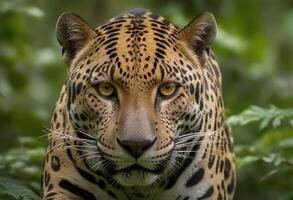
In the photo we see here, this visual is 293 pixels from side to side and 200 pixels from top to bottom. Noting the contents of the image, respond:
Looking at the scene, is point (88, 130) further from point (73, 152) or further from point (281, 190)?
point (281, 190)

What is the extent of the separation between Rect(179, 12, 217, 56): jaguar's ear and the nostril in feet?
4.16

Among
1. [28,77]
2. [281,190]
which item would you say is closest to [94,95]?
[281,190]

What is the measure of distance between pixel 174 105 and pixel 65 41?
3.81 ft

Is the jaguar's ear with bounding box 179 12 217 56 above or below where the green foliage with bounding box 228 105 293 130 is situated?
above

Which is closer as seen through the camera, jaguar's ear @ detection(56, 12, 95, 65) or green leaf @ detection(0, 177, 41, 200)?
green leaf @ detection(0, 177, 41, 200)

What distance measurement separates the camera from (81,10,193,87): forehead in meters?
8.62

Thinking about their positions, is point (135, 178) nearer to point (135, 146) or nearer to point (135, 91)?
point (135, 146)

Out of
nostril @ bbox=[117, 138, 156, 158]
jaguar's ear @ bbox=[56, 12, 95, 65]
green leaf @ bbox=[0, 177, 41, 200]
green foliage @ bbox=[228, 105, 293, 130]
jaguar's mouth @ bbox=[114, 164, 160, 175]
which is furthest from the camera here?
green foliage @ bbox=[228, 105, 293, 130]

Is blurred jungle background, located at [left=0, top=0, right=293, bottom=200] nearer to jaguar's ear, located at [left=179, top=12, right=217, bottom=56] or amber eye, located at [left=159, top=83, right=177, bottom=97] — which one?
jaguar's ear, located at [left=179, top=12, right=217, bottom=56]

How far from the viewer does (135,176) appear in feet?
27.7

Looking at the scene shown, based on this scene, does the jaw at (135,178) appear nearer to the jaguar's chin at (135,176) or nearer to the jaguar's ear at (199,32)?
the jaguar's chin at (135,176)

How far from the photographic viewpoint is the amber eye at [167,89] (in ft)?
28.5

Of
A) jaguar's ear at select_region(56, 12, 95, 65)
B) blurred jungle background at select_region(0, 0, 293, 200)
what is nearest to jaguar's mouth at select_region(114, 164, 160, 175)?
jaguar's ear at select_region(56, 12, 95, 65)

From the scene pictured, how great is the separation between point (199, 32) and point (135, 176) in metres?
1.49
